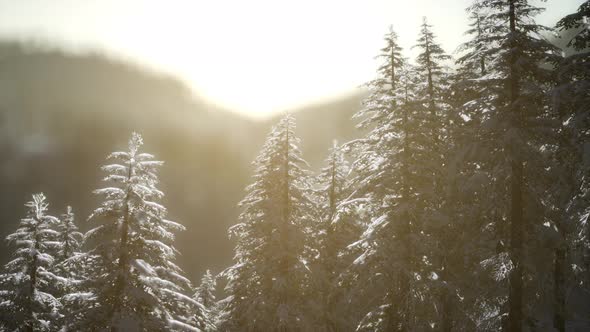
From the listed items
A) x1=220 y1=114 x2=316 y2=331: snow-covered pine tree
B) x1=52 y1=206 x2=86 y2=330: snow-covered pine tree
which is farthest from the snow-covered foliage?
x1=52 y1=206 x2=86 y2=330: snow-covered pine tree

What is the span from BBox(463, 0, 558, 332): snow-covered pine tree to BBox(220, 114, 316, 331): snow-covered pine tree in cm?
879

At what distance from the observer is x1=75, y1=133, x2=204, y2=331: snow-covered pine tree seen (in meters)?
15.1

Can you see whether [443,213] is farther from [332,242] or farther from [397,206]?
[332,242]

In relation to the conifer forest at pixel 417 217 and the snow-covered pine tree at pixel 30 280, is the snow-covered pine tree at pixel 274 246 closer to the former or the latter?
the conifer forest at pixel 417 217

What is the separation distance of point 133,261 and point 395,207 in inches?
422

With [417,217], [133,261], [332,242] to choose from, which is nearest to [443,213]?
[417,217]

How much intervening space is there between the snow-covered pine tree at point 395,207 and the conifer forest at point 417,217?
0.07 metres

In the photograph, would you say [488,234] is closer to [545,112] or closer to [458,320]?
[458,320]

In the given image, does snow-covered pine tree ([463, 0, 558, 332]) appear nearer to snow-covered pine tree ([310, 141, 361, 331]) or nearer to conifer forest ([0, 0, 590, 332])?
conifer forest ([0, 0, 590, 332])

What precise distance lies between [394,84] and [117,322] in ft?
49.4

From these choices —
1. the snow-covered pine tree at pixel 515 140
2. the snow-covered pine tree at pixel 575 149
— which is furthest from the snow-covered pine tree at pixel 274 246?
the snow-covered pine tree at pixel 575 149

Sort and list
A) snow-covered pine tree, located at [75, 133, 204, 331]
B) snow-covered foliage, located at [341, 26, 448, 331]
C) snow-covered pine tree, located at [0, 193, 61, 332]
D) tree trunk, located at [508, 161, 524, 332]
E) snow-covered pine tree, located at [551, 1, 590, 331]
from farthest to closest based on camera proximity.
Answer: snow-covered pine tree, located at [0, 193, 61, 332]
snow-covered foliage, located at [341, 26, 448, 331]
snow-covered pine tree, located at [75, 133, 204, 331]
tree trunk, located at [508, 161, 524, 332]
snow-covered pine tree, located at [551, 1, 590, 331]

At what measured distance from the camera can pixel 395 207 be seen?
17.2m

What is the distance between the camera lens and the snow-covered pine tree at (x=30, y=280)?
71.2 feet
